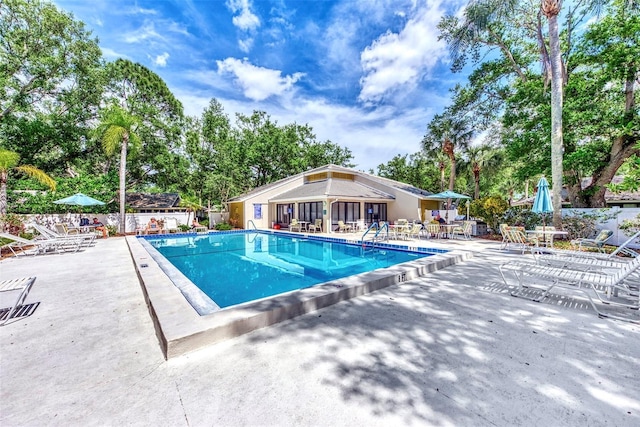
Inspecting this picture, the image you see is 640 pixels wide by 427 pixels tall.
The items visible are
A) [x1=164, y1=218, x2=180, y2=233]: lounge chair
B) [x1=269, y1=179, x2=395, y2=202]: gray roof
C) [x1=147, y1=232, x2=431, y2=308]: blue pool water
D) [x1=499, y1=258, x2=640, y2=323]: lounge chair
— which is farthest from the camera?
[x1=164, y1=218, x2=180, y2=233]: lounge chair

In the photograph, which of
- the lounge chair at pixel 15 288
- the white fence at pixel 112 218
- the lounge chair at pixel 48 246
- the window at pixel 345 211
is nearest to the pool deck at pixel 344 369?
the lounge chair at pixel 15 288

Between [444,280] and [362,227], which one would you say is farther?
[362,227]

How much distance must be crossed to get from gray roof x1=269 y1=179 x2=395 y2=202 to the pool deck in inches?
555

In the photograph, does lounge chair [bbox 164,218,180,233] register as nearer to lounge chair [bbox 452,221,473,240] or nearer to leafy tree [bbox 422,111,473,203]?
lounge chair [bbox 452,221,473,240]

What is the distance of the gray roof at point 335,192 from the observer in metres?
18.4

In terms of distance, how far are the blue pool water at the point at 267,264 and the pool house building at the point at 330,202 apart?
17.7 ft

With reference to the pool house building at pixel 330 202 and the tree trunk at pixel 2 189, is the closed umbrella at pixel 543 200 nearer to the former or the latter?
the pool house building at pixel 330 202

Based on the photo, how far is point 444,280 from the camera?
20.0 feet

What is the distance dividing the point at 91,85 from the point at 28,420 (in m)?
26.4

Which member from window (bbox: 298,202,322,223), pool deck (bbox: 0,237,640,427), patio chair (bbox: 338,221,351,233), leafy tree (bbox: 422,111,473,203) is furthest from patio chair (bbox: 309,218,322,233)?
pool deck (bbox: 0,237,640,427)

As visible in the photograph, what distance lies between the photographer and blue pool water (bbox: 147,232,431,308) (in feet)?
22.0

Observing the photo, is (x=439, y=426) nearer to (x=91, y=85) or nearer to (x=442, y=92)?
(x=442, y=92)

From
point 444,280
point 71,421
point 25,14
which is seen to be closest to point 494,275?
point 444,280

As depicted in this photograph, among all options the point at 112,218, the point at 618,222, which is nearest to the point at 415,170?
the point at 618,222
